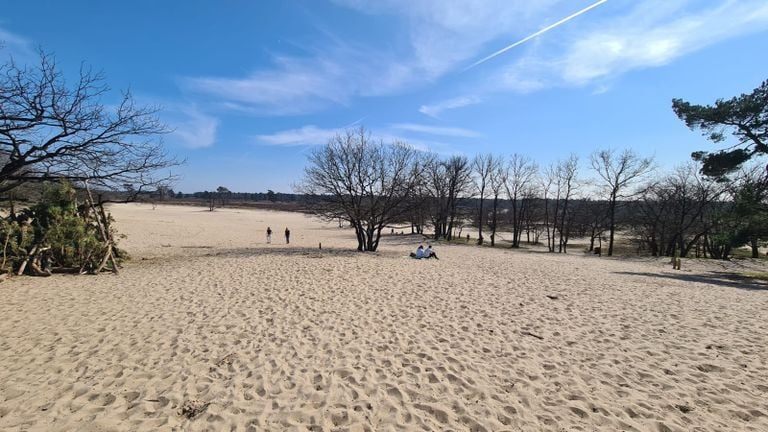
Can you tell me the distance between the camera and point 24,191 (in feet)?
36.8

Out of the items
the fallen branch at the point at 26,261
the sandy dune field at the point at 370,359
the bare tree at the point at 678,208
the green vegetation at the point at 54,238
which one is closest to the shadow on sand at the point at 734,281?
the sandy dune field at the point at 370,359

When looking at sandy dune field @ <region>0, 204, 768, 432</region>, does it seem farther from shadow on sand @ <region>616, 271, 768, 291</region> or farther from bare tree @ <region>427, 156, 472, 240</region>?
bare tree @ <region>427, 156, 472, 240</region>

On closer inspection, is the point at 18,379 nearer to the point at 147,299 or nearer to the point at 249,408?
the point at 249,408

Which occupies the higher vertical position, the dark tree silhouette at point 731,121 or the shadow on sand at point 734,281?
the dark tree silhouette at point 731,121

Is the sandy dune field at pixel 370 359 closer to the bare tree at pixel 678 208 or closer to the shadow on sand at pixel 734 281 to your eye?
the shadow on sand at pixel 734 281

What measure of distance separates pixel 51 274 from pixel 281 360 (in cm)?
1176

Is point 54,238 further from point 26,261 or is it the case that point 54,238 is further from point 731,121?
point 731,121

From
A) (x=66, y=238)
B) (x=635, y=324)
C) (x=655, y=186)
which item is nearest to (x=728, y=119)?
(x=635, y=324)

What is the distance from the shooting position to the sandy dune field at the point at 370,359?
3.98 metres

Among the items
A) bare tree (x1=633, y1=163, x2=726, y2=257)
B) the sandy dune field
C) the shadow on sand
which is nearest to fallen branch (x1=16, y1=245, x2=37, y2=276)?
the sandy dune field

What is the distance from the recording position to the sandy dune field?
157 inches

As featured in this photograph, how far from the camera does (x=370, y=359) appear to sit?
548cm

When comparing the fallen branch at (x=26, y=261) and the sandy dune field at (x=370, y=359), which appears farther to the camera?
the fallen branch at (x=26, y=261)

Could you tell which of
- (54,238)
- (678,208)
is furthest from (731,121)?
(54,238)
